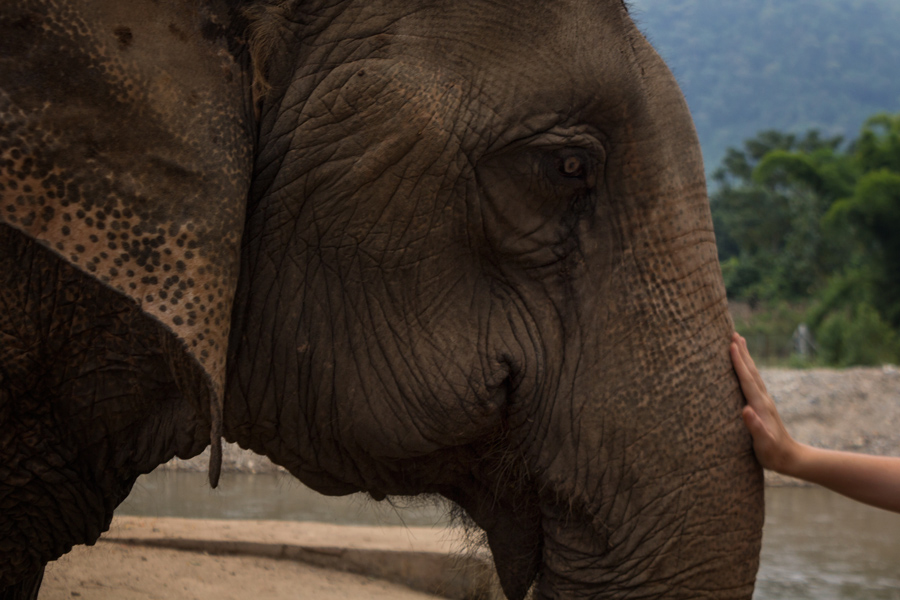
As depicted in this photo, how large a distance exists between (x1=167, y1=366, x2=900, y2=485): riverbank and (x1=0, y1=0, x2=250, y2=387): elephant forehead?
9782 mm

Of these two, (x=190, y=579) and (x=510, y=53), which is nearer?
(x=510, y=53)

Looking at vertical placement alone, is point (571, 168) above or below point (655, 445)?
above

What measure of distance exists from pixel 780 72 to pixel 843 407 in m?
189

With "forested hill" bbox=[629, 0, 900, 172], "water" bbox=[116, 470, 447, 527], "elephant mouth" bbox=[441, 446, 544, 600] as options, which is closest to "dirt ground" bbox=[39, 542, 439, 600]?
"water" bbox=[116, 470, 447, 527]

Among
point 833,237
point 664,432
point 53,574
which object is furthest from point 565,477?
point 833,237

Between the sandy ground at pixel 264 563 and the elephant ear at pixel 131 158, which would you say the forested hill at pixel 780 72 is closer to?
the sandy ground at pixel 264 563

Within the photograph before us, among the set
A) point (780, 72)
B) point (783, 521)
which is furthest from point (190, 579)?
point (780, 72)

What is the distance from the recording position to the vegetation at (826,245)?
1994cm

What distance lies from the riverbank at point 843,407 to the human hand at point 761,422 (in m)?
9.08

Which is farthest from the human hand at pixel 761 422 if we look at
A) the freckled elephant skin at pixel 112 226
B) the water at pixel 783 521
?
the water at pixel 783 521

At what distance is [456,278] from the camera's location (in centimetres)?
181

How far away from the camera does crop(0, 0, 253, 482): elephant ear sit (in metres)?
1.55

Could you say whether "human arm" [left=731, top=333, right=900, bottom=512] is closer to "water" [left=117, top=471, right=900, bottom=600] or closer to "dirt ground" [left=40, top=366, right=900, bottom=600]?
"dirt ground" [left=40, top=366, right=900, bottom=600]

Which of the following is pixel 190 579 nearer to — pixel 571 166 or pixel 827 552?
pixel 571 166
